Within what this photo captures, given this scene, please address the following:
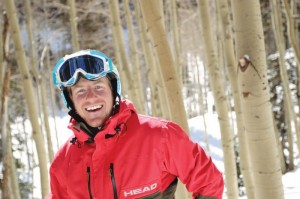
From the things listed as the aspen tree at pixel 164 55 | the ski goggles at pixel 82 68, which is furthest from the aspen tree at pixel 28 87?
the ski goggles at pixel 82 68

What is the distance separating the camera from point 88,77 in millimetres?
1896

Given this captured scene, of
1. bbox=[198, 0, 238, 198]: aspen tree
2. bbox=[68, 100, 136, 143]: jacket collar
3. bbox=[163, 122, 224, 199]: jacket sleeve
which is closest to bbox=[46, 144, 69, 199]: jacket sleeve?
bbox=[68, 100, 136, 143]: jacket collar

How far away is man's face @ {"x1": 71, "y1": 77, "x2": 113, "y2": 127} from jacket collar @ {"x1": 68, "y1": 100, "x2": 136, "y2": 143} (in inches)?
1.9

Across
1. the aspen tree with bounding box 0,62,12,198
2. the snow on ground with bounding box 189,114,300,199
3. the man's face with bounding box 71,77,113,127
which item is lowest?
the snow on ground with bounding box 189,114,300,199

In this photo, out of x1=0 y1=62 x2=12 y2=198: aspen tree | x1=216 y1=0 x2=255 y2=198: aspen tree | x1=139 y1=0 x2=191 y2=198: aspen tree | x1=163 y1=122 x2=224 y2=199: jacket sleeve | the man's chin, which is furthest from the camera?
x1=0 y1=62 x2=12 y2=198: aspen tree

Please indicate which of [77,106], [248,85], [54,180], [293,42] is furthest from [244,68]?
[293,42]

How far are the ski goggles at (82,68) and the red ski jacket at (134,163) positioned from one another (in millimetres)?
192

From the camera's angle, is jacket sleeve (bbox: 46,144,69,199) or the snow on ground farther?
the snow on ground

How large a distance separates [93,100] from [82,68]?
152 mm

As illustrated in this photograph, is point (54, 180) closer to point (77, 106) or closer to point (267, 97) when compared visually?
point (77, 106)

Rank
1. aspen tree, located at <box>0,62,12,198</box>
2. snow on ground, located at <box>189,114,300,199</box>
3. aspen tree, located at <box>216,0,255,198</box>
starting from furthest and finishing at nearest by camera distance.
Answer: snow on ground, located at <box>189,114,300,199</box> < aspen tree, located at <box>0,62,12,198</box> < aspen tree, located at <box>216,0,255,198</box>

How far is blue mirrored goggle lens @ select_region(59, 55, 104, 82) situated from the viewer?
1910 millimetres

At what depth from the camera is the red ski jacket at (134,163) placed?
5.62 feet

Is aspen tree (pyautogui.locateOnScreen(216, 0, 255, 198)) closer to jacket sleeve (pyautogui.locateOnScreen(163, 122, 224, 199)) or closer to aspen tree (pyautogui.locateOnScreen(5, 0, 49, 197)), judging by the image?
aspen tree (pyautogui.locateOnScreen(5, 0, 49, 197))
